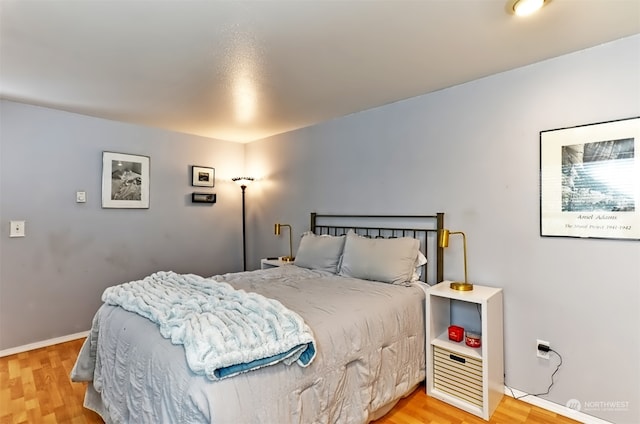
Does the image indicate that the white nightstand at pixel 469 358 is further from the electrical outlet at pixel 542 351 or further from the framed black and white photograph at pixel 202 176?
the framed black and white photograph at pixel 202 176

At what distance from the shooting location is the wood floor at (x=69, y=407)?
199 cm

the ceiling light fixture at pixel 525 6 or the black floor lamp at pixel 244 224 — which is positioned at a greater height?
the ceiling light fixture at pixel 525 6

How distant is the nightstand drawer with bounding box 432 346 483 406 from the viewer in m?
2.07

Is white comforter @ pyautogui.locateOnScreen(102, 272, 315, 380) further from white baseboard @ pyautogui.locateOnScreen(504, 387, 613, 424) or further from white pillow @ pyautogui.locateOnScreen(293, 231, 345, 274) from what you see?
white baseboard @ pyautogui.locateOnScreen(504, 387, 613, 424)

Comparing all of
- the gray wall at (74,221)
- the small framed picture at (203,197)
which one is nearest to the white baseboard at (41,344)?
the gray wall at (74,221)

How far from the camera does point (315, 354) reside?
149cm

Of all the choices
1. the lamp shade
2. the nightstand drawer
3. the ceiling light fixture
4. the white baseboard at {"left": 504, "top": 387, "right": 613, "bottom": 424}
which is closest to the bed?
the nightstand drawer

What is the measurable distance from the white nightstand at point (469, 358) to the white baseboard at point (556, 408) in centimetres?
10

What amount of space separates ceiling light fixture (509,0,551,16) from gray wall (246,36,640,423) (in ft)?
2.42

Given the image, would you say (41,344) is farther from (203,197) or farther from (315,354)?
(315,354)

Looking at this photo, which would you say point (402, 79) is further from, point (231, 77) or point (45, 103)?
point (45, 103)

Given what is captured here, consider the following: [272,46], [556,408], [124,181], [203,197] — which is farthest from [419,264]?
[124,181]

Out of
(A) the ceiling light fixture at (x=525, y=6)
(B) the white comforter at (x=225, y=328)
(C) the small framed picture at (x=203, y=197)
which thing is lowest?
(B) the white comforter at (x=225, y=328)

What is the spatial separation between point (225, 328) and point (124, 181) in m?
2.89
